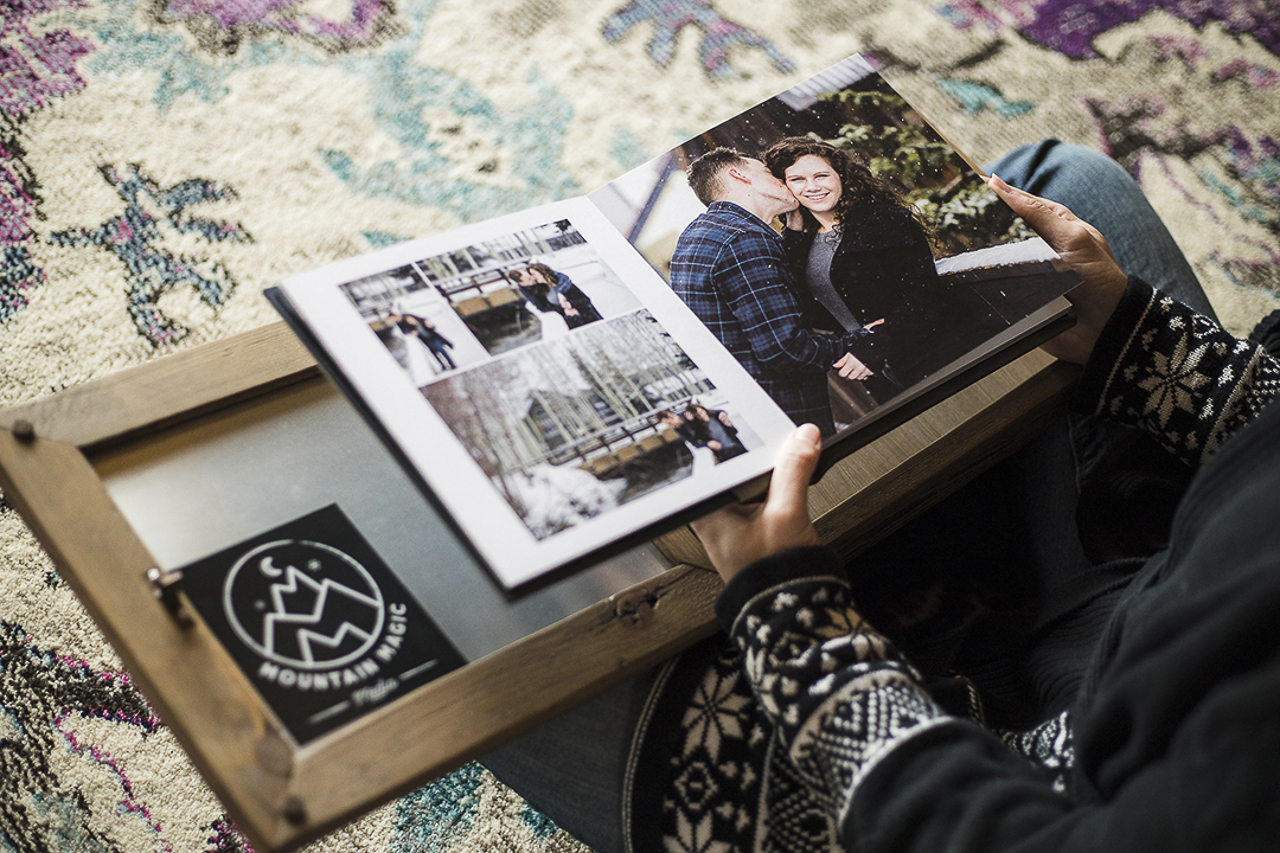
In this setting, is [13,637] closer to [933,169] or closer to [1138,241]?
[933,169]

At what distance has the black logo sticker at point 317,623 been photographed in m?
0.45

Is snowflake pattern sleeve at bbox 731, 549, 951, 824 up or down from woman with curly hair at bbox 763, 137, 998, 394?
down

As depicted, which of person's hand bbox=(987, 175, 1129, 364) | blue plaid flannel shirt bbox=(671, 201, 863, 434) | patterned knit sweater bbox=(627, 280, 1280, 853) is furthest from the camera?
person's hand bbox=(987, 175, 1129, 364)

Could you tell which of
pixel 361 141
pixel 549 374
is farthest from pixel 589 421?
pixel 361 141

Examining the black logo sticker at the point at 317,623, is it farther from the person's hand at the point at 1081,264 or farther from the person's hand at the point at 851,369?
the person's hand at the point at 1081,264

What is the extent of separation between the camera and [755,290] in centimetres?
56

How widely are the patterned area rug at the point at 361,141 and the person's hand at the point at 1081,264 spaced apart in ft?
1.97

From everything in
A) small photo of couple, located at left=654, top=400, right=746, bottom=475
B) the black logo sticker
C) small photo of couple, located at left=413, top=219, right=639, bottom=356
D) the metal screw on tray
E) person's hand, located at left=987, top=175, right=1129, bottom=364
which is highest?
the metal screw on tray

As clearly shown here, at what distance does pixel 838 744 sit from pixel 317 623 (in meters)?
0.28

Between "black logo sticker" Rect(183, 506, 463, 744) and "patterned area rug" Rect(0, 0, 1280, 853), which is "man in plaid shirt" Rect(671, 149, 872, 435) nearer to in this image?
"black logo sticker" Rect(183, 506, 463, 744)

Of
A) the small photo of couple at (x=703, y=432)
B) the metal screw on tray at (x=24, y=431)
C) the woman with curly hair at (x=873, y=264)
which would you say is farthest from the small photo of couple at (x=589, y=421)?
the metal screw on tray at (x=24, y=431)

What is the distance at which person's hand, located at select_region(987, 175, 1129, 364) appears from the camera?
0.66 meters

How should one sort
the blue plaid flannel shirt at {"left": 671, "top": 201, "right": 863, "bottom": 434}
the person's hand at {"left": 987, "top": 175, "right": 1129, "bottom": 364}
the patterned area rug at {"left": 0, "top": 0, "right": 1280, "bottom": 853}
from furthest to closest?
the patterned area rug at {"left": 0, "top": 0, "right": 1280, "bottom": 853}, the person's hand at {"left": 987, "top": 175, "right": 1129, "bottom": 364}, the blue plaid flannel shirt at {"left": 671, "top": 201, "right": 863, "bottom": 434}

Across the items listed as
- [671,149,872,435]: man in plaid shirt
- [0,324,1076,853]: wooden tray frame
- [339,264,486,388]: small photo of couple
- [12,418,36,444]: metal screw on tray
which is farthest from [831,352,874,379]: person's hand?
[12,418,36,444]: metal screw on tray
